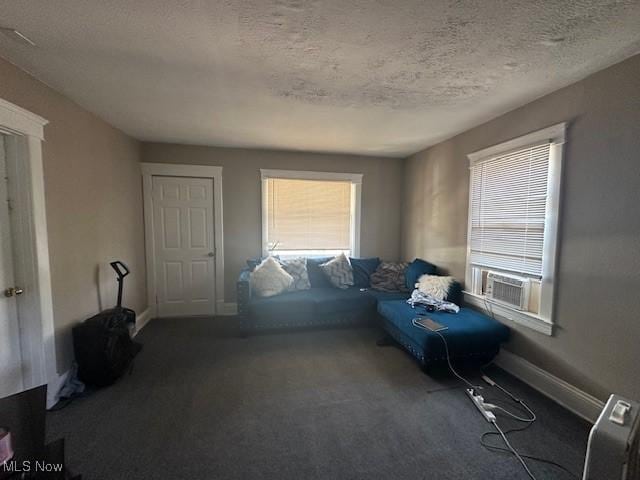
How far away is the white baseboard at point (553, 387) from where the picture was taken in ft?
6.64

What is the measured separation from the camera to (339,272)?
4000 mm

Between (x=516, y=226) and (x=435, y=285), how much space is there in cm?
108

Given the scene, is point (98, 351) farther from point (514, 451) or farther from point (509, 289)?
point (509, 289)

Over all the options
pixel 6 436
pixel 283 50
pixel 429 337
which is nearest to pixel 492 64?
pixel 283 50

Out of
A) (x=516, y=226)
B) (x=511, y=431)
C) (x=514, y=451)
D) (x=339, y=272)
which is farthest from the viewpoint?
(x=339, y=272)

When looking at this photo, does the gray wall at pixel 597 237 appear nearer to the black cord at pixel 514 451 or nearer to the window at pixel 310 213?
the black cord at pixel 514 451

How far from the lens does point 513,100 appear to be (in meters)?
2.43

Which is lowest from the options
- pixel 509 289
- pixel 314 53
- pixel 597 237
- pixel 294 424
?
pixel 294 424

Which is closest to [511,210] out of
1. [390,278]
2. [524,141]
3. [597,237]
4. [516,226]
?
[516,226]

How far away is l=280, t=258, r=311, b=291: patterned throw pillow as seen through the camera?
3846 millimetres

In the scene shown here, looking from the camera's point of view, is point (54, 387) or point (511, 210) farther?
point (511, 210)

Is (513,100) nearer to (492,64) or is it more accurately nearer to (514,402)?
(492,64)

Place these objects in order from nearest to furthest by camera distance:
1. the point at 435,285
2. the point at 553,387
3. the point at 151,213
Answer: the point at 553,387, the point at 435,285, the point at 151,213

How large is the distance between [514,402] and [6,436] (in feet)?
9.91
